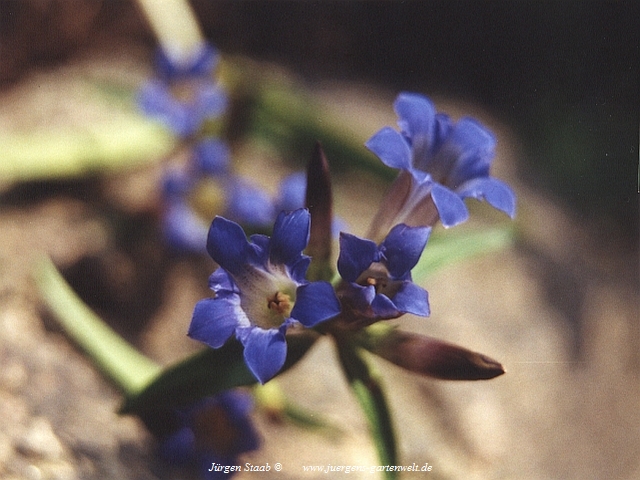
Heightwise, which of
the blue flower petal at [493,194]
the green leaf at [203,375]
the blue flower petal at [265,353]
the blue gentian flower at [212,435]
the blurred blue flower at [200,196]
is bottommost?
the blue gentian flower at [212,435]

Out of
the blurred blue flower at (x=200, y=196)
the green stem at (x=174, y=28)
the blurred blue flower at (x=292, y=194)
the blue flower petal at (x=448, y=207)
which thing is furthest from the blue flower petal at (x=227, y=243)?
the green stem at (x=174, y=28)

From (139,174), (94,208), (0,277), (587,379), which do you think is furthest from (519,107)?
(0,277)

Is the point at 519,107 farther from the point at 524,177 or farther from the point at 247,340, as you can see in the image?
the point at 247,340

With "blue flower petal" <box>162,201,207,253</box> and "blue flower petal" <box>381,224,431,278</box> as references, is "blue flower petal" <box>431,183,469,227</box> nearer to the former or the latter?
"blue flower petal" <box>381,224,431,278</box>

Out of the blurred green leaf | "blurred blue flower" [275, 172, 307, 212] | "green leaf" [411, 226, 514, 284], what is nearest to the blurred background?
the blurred green leaf

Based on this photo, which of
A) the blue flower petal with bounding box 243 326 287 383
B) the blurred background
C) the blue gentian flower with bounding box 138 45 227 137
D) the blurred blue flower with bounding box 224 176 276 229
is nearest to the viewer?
the blue flower petal with bounding box 243 326 287 383

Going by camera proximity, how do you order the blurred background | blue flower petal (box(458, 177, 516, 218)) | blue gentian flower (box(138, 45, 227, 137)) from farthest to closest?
blue gentian flower (box(138, 45, 227, 137)), the blurred background, blue flower petal (box(458, 177, 516, 218))

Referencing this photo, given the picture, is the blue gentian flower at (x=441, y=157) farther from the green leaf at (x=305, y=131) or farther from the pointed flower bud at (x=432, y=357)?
the green leaf at (x=305, y=131)
